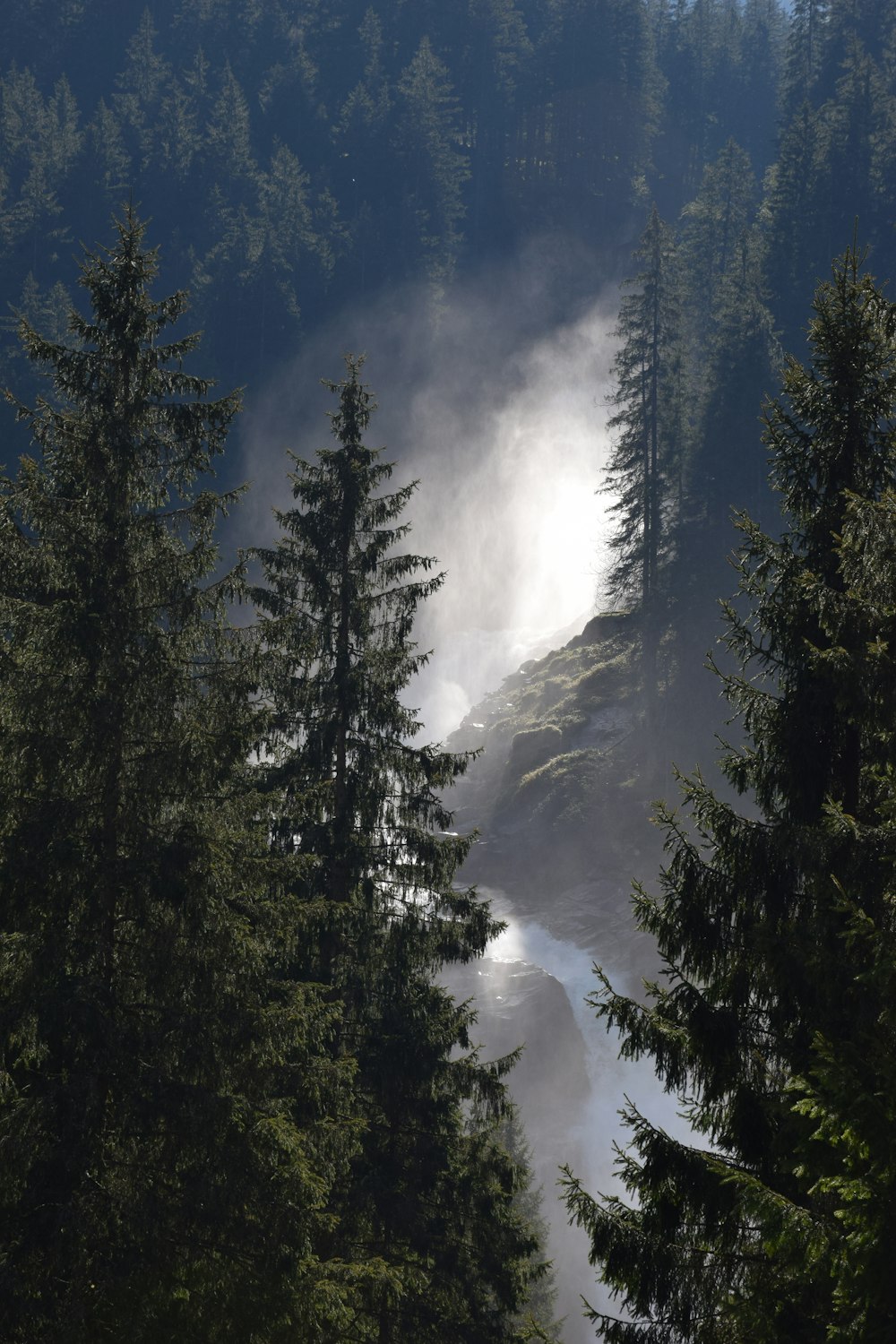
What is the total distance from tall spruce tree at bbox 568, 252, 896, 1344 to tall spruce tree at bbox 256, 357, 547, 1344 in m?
4.72

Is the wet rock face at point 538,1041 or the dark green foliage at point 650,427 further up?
the dark green foliage at point 650,427

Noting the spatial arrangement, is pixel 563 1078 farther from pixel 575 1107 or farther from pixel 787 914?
pixel 787 914

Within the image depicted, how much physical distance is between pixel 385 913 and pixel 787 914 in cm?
669

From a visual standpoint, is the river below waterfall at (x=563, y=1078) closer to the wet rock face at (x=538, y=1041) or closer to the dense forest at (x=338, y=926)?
the wet rock face at (x=538, y=1041)

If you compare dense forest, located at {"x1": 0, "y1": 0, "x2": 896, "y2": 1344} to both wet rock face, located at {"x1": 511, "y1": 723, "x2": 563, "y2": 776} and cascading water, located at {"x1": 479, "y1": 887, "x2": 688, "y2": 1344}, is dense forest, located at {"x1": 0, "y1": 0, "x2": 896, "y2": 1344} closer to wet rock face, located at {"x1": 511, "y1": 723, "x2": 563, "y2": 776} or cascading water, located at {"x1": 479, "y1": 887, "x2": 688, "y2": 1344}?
cascading water, located at {"x1": 479, "y1": 887, "x2": 688, "y2": 1344}

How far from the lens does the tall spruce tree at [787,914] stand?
5.88 metres

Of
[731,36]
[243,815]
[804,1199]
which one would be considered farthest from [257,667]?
[731,36]

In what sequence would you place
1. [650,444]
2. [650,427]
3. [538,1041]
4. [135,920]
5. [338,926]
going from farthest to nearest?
[650,444]
[650,427]
[538,1041]
[338,926]
[135,920]

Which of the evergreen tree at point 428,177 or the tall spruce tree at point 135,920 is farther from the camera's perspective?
the evergreen tree at point 428,177

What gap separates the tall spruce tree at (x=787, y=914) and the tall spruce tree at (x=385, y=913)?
4.72 m

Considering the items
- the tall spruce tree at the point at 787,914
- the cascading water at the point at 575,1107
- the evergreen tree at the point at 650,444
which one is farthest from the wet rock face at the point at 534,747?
the tall spruce tree at the point at 787,914

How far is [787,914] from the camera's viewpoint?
703 centimetres

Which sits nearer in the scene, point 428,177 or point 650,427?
point 650,427

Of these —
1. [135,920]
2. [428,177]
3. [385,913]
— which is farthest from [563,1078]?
[428,177]
